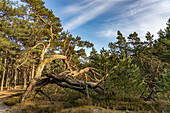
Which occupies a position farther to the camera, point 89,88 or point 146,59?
point 146,59

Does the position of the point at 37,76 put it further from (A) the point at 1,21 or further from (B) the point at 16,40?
(B) the point at 16,40

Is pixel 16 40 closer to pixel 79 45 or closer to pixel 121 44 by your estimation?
pixel 79 45

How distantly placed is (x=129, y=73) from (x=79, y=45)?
13441mm

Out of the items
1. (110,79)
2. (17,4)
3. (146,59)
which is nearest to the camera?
(110,79)

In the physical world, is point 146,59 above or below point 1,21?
below

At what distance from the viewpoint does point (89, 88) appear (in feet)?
27.9

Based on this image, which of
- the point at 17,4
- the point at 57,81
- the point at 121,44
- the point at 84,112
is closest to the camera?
the point at 84,112

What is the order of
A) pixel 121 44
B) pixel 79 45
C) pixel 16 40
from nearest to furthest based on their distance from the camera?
pixel 79 45 < pixel 16 40 < pixel 121 44

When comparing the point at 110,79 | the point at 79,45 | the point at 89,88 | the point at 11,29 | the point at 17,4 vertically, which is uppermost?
the point at 17,4

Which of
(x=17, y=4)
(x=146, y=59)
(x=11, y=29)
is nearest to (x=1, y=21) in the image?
(x=11, y=29)

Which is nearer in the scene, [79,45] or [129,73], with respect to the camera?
[129,73]

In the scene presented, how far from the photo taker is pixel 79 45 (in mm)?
20594

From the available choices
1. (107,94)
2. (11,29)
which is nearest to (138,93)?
(107,94)

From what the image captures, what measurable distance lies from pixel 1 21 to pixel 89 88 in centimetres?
1594
